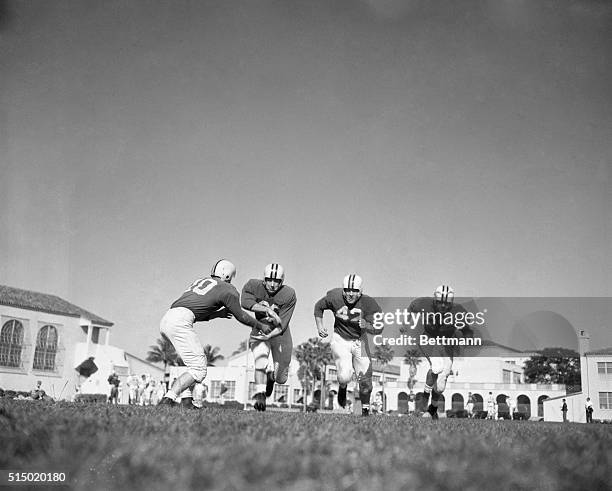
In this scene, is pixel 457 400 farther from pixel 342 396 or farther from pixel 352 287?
pixel 352 287

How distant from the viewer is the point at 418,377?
120 meters

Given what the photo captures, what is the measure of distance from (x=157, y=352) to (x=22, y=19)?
12086cm

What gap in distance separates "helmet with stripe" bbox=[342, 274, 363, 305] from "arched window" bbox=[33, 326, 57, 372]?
274 feet

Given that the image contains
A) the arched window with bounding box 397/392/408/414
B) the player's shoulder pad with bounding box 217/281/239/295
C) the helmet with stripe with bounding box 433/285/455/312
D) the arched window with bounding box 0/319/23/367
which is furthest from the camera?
the arched window with bounding box 397/392/408/414

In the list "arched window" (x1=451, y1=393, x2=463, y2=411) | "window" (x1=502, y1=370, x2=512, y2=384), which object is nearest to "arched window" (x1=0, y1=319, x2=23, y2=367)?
"arched window" (x1=451, y1=393, x2=463, y2=411)

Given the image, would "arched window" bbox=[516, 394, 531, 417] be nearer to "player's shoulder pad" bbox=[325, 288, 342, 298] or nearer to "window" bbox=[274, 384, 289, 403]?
"window" bbox=[274, 384, 289, 403]

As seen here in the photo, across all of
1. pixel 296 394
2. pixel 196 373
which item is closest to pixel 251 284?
pixel 196 373

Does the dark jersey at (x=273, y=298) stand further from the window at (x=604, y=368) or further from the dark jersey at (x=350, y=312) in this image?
the window at (x=604, y=368)

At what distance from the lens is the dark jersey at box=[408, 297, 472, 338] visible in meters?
11.9

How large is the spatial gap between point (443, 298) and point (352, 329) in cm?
211

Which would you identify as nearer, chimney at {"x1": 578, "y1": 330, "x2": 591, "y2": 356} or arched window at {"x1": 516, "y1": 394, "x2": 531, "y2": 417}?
chimney at {"x1": 578, "y1": 330, "x2": 591, "y2": 356}

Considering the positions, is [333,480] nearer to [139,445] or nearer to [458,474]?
[458,474]

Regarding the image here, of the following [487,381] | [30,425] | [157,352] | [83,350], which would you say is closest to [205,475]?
[30,425]

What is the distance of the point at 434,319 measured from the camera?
1202 cm
